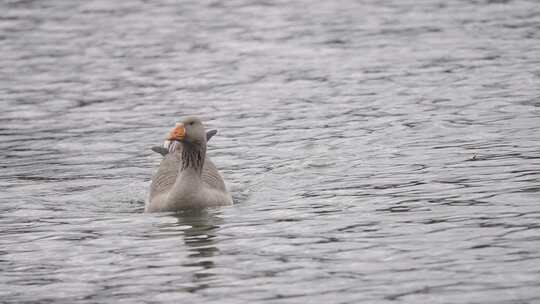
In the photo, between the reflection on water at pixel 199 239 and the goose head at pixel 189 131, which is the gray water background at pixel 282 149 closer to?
the reflection on water at pixel 199 239

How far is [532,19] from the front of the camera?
28156 millimetres

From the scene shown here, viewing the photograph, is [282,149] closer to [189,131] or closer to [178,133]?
[189,131]

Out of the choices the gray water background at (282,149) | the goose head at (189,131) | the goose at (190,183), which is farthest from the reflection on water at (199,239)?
the goose head at (189,131)

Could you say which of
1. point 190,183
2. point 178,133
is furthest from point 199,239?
point 178,133

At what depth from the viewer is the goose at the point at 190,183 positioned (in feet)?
50.9

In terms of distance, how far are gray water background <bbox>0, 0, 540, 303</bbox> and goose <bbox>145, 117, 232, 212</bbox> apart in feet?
0.75

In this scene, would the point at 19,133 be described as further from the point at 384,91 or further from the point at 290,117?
the point at 384,91

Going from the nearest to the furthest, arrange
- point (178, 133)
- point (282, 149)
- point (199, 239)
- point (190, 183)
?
1. point (199, 239)
2. point (178, 133)
3. point (190, 183)
4. point (282, 149)

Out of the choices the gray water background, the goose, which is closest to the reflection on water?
the gray water background

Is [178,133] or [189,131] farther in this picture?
[189,131]

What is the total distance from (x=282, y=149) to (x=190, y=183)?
338 centimetres

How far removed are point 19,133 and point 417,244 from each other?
33.9 feet

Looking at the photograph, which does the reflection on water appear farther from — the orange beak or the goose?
the orange beak

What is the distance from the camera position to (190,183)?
15672 millimetres
